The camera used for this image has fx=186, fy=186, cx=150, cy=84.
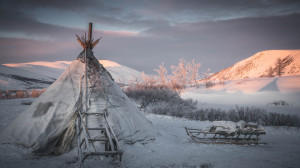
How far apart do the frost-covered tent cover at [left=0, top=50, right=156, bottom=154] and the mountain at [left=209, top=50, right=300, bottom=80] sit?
105ft

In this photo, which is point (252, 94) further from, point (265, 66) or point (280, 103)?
point (265, 66)

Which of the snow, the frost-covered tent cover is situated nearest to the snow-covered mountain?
the snow

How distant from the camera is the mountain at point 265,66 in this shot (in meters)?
32.2

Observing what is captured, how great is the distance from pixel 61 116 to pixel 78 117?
0.57 m

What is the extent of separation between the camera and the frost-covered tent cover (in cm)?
473

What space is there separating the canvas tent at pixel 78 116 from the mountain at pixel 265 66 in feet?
105

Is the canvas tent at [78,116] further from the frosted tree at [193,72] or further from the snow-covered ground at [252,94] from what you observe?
the frosted tree at [193,72]

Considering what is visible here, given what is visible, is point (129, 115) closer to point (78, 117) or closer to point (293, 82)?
point (78, 117)

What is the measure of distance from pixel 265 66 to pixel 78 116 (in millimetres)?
40555

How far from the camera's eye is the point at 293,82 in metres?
18.1

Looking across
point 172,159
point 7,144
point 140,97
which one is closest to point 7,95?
point 140,97

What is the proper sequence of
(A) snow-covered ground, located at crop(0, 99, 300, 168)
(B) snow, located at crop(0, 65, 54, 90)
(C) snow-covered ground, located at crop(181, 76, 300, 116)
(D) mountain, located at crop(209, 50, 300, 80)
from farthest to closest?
(D) mountain, located at crop(209, 50, 300, 80) < (B) snow, located at crop(0, 65, 54, 90) < (C) snow-covered ground, located at crop(181, 76, 300, 116) < (A) snow-covered ground, located at crop(0, 99, 300, 168)

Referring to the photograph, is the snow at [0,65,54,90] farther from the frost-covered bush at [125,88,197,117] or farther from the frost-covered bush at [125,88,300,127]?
the frost-covered bush at [125,88,300,127]

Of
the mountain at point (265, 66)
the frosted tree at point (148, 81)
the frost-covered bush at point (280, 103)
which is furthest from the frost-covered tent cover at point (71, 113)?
the mountain at point (265, 66)
